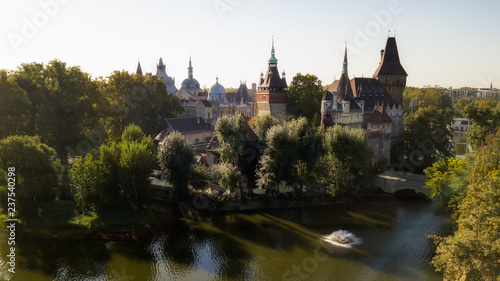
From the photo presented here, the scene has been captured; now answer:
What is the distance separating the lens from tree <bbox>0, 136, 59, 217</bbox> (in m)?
22.4

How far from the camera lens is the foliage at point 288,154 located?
2766cm

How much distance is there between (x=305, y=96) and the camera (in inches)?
1743

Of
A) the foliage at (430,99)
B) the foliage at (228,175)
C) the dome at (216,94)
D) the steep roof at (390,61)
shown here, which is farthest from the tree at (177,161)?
the foliage at (430,99)

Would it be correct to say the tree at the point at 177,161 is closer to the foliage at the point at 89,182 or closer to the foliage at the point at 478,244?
the foliage at the point at 89,182

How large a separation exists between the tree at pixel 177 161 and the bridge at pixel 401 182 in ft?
54.5

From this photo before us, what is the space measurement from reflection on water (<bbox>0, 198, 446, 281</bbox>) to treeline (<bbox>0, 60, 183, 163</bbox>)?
500 inches

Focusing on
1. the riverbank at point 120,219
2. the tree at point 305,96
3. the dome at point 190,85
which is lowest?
the riverbank at point 120,219

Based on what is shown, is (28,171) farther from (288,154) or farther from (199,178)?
(288,154)

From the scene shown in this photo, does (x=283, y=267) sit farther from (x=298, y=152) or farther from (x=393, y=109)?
(x=393, y=109)

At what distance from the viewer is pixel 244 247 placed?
71.6ft

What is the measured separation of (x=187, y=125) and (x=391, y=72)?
26893 millimetres

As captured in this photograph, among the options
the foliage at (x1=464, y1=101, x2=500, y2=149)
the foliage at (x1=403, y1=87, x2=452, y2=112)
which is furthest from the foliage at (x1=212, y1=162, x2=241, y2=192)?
the foliage at (x1=403, y1=87, x2=452, y2=112)

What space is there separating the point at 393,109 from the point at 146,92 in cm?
2968

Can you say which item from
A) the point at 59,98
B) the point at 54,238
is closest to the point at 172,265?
the point at 54,238
